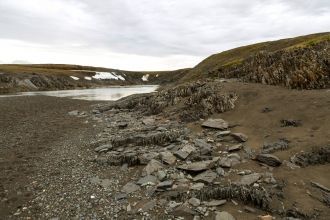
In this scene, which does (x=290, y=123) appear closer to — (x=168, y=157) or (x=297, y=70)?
(x=168, y=157)

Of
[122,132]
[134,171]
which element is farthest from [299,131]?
[122,132]

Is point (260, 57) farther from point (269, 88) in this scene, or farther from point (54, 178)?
point (54, 178)

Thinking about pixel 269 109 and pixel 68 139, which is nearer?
pixel 269 109

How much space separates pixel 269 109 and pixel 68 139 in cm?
1632

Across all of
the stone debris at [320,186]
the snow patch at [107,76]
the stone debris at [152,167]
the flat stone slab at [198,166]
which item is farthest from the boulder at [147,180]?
the snow patch at [107,76]

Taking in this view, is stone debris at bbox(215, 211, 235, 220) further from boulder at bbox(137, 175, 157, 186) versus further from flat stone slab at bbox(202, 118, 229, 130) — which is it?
flat stone slab at bbox(202, 118, 229, 130)

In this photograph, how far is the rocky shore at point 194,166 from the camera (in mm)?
13703

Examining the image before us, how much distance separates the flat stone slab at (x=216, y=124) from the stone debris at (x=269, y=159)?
5991mm

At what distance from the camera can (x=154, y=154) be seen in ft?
63.6

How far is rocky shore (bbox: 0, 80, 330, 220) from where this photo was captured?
13703 mm

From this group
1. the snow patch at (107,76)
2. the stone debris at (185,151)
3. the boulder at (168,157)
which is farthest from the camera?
the snow patch at (107,76)

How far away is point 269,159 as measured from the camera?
16.8m

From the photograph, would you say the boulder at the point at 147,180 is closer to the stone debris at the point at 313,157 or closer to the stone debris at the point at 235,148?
the stone debris at the point at 235,148

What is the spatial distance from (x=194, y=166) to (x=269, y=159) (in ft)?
12.6
